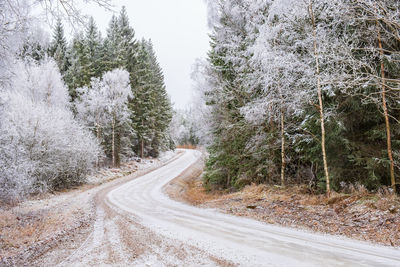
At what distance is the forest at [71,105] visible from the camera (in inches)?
338

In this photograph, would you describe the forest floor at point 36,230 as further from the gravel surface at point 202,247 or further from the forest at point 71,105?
the forest at point 71,105

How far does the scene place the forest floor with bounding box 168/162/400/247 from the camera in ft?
20.8

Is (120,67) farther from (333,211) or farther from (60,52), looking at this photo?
(333,211)

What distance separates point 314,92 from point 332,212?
4.62m

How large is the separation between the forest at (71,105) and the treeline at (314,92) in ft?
22.0

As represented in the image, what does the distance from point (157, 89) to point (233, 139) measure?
29.5 m

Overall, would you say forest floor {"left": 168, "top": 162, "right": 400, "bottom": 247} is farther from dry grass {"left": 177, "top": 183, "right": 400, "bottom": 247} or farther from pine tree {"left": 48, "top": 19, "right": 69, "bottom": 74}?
pine tree {"left": 48, "top": 19, "right": 69, "bottom": 74}

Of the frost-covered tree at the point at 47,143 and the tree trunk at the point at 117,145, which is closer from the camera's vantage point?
the frost-covered tree at the point at 47,143

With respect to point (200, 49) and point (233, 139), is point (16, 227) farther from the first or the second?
point (200, 49)

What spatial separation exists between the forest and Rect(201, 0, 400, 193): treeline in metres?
6.70

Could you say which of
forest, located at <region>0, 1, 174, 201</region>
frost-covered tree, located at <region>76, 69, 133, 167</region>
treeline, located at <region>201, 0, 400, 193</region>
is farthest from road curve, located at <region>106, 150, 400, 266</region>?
frost-covered tree, located at <region>76, 69, 133, 167</region>

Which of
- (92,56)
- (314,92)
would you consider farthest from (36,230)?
(92,56)

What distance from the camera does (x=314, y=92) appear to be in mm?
9875

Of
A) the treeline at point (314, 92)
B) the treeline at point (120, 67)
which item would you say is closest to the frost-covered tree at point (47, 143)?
the treeline at point (120, 67)
